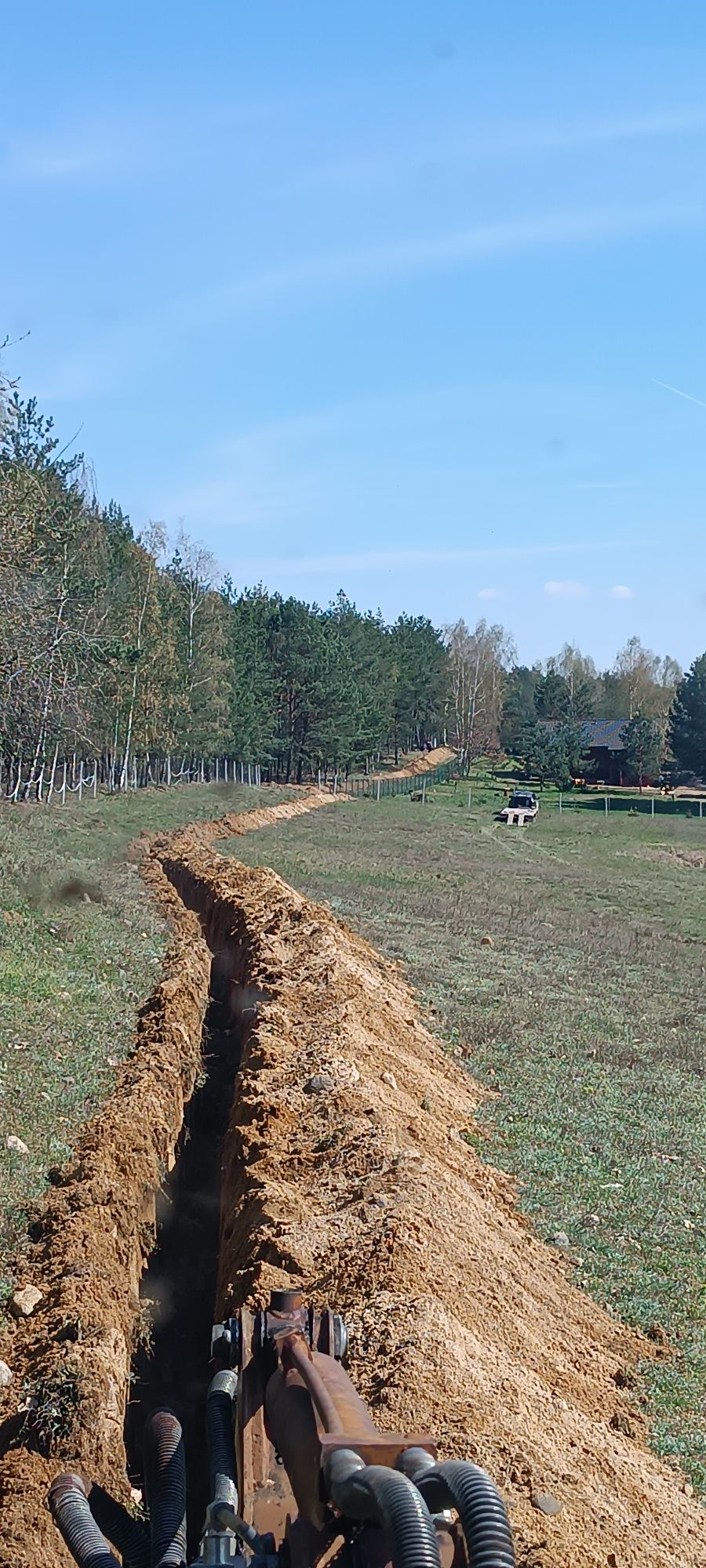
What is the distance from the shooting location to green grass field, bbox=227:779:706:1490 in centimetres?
1008

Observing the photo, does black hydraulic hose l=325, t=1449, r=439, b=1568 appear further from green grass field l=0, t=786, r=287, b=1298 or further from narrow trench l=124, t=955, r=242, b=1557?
green grass field l=0, t=786, r=287, b=1298

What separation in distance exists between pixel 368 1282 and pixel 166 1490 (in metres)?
3.23

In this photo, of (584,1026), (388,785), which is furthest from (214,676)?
(584,1026)

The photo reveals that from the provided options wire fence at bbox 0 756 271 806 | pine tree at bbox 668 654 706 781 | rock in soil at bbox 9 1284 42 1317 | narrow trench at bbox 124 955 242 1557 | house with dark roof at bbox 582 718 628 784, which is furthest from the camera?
house with dark roof at bbox 582 718 628 784

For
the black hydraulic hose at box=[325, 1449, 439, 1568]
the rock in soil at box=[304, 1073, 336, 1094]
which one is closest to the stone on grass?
the rock in soil at box=[304, 1073, 336, 1094]

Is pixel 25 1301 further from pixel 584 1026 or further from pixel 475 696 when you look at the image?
pixel 475 696

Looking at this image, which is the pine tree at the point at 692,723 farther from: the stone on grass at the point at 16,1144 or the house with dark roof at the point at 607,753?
the stone on grass at the point at 16,1144

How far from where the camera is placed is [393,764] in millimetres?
108250

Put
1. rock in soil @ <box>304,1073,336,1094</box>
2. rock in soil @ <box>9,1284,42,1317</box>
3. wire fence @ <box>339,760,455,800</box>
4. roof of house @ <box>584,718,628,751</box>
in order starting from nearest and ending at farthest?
rock in soil @ <box>9,1284,42,1317</box>, rock in soil @ <box>304,1073,336,1094</box>, wire fence @ <box>339,760,455,800</box>, roof of house @ <box>584,718,628,751</box>

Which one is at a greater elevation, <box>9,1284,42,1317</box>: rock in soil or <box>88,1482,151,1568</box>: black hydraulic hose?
<box>88,1482,151,1568</box>: black hydraulic hose

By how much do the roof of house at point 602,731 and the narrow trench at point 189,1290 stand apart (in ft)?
255

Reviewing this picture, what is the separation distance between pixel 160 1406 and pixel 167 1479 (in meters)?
4.28

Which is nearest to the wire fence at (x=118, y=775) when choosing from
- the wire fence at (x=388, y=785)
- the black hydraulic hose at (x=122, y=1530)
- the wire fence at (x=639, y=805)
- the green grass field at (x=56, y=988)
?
the wire fence at (x=388, y=785)

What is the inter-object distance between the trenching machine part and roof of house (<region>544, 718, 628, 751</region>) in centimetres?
8688
